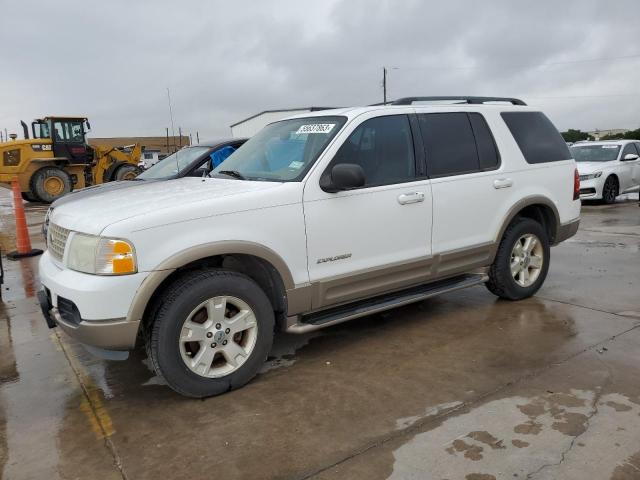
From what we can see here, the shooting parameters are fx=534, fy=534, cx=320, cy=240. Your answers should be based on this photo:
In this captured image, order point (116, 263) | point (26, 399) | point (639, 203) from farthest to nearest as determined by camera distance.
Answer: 1. point (639, 203)
2. point (26, 399)
3. point (116, 263)

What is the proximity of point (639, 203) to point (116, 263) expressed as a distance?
1383 centimetres

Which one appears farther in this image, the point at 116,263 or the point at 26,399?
the point at 26,399

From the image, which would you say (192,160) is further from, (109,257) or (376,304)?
(109,257)

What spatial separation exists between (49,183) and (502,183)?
731 inches

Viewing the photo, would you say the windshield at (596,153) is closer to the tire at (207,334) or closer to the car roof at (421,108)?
the car roof at (421,108)

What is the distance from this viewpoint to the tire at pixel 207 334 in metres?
3.28

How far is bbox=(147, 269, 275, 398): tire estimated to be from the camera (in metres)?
3.28

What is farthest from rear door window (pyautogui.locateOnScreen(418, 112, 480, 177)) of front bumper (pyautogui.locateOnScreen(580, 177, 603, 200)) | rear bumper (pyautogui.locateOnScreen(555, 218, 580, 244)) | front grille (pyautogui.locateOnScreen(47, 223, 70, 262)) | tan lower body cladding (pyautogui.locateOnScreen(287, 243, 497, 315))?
front bumper (pyautogui.locateOnScreen(580, 177, 603, 200))

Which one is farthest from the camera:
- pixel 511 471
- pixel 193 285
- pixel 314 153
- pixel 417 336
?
pixel 417 336

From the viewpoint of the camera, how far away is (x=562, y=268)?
6.68 m

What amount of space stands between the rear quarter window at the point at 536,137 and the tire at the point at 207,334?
3062 millimetres

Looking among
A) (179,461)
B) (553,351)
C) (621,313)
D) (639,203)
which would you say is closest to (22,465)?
(179,461)

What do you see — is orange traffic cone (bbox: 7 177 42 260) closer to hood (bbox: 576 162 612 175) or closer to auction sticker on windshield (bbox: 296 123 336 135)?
auction sticker on windshield (bbox: 296 123 336 135)

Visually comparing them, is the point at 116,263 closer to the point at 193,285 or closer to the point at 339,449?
the point at 193,285
